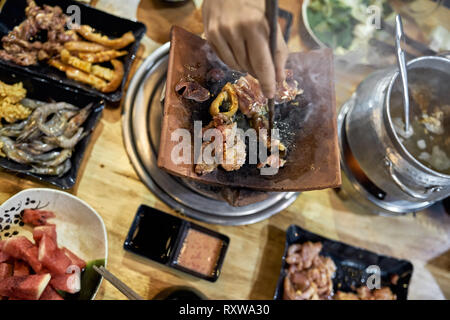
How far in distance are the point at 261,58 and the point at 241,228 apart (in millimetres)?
1620

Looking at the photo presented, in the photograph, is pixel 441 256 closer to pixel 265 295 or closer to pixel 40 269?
pixel 265 295

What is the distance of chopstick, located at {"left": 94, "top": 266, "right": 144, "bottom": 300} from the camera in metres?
2.11

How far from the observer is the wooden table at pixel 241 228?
2.72m

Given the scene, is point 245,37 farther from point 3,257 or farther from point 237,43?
point 3,257

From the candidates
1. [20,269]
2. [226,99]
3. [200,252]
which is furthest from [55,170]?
[226,99]

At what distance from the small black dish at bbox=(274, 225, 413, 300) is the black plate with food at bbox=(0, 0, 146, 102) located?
1.88 meters

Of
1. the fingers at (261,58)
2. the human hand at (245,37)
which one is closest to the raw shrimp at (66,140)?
the human hand at (245,37)

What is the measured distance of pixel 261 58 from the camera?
173cm

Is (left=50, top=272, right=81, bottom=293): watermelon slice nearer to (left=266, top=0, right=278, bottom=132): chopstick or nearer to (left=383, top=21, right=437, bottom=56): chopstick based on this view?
(left=266, top=0, right=278, bottom=132): chopstick

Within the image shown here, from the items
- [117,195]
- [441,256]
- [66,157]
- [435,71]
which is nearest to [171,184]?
[117,195]

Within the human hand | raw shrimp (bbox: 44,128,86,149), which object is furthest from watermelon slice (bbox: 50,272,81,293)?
the human hand

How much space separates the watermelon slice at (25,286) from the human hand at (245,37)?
1.83m

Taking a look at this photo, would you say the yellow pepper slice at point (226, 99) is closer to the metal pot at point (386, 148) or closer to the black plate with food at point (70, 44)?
the black plate with food at point (70, 44)
